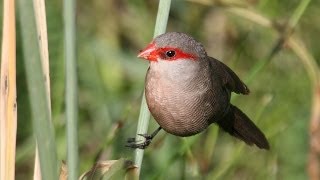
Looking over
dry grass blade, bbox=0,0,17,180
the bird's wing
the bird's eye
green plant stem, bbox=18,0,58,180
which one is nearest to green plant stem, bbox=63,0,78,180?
green plant stem, bbox=18,0,58,180

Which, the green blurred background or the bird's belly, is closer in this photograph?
the bird's belly

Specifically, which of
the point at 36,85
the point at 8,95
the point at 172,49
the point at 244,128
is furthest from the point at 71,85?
the point at 244,128

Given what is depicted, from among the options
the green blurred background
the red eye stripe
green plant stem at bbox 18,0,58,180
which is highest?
green plant stem at bbox 18,0,58,180

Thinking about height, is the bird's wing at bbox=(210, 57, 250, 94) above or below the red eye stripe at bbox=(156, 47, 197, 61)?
below

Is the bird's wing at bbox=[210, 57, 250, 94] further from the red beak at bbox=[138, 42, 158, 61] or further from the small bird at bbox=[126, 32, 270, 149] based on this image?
the red beak at bbox=[138, 42, 158, 61]

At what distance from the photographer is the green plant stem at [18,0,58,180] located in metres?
1.82

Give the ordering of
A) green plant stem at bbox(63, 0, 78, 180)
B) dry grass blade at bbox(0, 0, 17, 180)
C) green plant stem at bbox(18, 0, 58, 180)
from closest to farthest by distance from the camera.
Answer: green plant stem at bbox(18, 0, 58, 180) → green plant stem at bbox(63, 0, 78, 180) → dry grass blade at bbox(0, 0, 17, 180)

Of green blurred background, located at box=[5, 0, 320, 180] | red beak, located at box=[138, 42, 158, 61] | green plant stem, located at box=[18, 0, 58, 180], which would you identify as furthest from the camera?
green blurred background, located at box=[5, 0, 320, 180]

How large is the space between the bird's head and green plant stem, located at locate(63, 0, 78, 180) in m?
0.54

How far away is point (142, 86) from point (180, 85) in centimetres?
167

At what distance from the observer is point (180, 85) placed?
8.79ft

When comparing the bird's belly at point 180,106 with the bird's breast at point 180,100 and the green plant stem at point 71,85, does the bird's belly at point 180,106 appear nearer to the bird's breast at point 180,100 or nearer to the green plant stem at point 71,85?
the bird's breast at point 180,100

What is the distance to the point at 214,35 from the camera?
4609mm

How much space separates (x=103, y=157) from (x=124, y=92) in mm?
976
